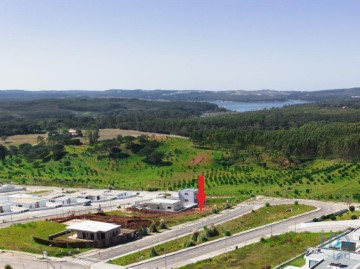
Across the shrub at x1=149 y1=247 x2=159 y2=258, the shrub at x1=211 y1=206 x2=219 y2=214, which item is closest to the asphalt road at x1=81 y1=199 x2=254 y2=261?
the shrub at x1=211 y1=206 x2=219 y2=214

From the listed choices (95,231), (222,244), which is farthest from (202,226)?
(95,231)

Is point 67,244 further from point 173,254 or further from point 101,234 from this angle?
point 173,254

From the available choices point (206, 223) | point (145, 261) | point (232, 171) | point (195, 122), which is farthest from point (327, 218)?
point (195, 122)

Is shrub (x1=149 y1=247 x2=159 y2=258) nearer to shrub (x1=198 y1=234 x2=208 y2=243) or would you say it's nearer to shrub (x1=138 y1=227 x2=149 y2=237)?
shrub (x1=198 y1=234 x2=208 y2=243)

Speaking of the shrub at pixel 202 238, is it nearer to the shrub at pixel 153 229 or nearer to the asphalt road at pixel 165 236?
the asphalt road at pixel 165 236

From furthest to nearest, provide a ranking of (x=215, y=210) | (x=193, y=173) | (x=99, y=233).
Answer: (x=193, y=173), (x=215, y=210), (x=99, y=233)

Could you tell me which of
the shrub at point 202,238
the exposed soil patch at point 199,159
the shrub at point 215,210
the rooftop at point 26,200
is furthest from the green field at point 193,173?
the shrub at point 202,238
